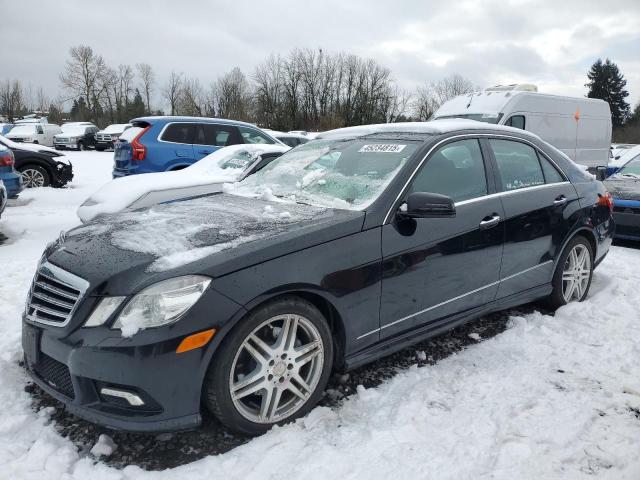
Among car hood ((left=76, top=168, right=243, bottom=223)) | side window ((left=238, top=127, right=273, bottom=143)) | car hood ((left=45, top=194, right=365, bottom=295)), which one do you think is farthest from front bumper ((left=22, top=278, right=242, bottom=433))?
Answer: side window ((left=238, top=127, right=273, bottom=143))

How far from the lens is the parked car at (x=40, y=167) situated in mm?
11367

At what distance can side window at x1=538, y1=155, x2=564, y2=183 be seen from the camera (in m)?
4.20

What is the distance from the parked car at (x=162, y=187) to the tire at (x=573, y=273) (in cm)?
290

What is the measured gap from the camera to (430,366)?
3312 millimetres

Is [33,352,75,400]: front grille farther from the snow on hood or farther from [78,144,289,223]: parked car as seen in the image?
[78,144,289,223]: parked car

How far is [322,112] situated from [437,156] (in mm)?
53628

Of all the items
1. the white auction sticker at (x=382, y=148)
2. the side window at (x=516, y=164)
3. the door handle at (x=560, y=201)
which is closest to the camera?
the white auction sticker at (x=382, y=148)

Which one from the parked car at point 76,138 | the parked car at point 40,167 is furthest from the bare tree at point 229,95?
the parked car at point 40,167

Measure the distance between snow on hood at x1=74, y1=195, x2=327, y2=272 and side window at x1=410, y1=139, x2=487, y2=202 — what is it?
0.76 metres

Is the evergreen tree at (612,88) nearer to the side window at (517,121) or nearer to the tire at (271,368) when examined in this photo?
the side window at (517,121)

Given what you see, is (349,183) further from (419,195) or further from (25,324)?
(25,324)

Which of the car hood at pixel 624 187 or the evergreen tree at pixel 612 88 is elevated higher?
the evergreen tree at pixel 612 88

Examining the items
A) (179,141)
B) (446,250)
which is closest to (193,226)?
(446,250)

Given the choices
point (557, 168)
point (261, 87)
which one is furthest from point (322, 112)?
point (557, 168)
